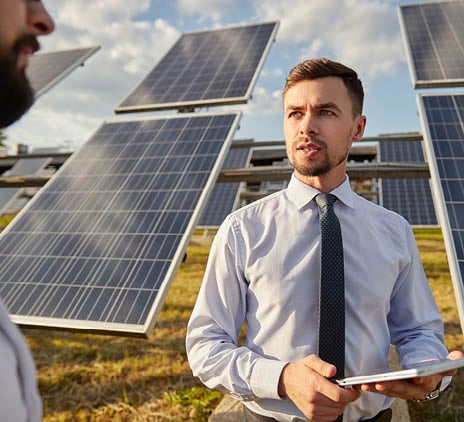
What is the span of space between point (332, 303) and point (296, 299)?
180 mm

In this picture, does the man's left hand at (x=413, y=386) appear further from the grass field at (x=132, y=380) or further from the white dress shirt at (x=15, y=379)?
the grass field at (x=132, y=380)

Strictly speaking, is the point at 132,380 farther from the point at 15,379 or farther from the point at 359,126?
the point at 15,379

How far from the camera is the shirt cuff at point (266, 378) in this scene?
1.74m

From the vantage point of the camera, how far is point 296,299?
195 centimetres

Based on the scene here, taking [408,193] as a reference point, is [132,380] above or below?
below

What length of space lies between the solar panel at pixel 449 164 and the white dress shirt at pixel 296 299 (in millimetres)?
1643

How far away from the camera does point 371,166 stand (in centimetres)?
596

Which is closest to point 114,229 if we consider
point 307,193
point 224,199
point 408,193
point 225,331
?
point 225,331

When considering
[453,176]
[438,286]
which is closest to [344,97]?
[453,176]

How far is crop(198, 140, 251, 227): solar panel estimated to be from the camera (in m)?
14.3

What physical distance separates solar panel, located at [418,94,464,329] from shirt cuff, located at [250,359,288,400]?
92.7 inches

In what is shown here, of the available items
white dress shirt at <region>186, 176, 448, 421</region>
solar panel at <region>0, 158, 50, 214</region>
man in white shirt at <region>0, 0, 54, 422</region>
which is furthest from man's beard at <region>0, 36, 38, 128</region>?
solar panel at <region>0, 158, 50, 214</region>

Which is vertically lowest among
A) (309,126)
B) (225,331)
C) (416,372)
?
(416,372)

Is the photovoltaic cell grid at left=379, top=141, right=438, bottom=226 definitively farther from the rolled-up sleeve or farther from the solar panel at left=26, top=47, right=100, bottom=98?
the rolled-up sleeve
